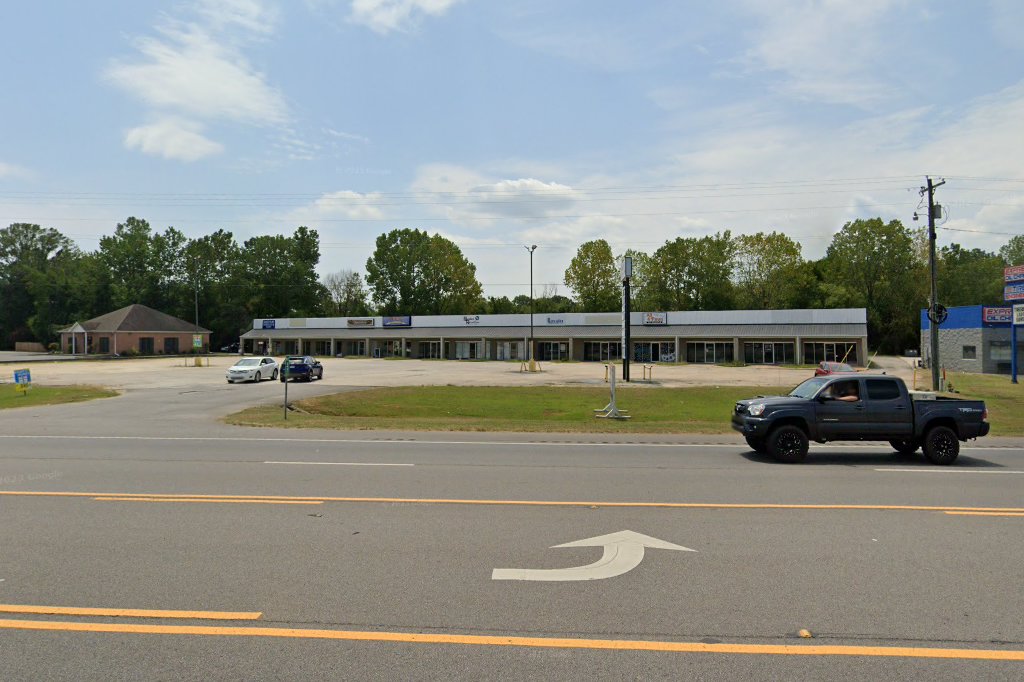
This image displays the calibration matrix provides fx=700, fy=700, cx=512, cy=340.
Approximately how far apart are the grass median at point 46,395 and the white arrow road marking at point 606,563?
2853 centimetres

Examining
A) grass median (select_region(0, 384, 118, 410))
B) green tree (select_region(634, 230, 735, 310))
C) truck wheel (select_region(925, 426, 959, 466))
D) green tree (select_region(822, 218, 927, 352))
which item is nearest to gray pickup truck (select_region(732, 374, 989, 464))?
truck wheel (select_region(925, 426, 959, 466))

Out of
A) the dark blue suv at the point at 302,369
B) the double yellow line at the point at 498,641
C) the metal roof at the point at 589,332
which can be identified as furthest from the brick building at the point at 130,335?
the double yellow line at the point at 498,641

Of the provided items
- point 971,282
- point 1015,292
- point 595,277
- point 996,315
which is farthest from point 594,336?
point 971,282

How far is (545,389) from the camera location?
35.6 meters


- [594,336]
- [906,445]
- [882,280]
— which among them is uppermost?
[882,280]

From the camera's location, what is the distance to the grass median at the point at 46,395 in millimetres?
29322

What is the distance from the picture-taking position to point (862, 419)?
48.3 feet

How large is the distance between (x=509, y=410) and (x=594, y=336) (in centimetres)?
5114

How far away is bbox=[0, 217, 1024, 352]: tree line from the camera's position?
94250 millimetres

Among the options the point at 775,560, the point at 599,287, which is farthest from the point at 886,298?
the point at 775,560

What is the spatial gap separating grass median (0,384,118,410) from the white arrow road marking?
93.6ft

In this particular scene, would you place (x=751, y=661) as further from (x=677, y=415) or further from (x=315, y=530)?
(x=677, y=415)

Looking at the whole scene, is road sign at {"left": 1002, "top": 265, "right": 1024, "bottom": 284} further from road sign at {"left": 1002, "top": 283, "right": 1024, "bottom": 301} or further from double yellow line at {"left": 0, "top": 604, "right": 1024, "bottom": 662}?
double yellow line at {"left": 0, "top": 604, "right": 1024, "bottom": 662}

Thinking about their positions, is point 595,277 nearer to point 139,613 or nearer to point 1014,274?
point 1014,274
